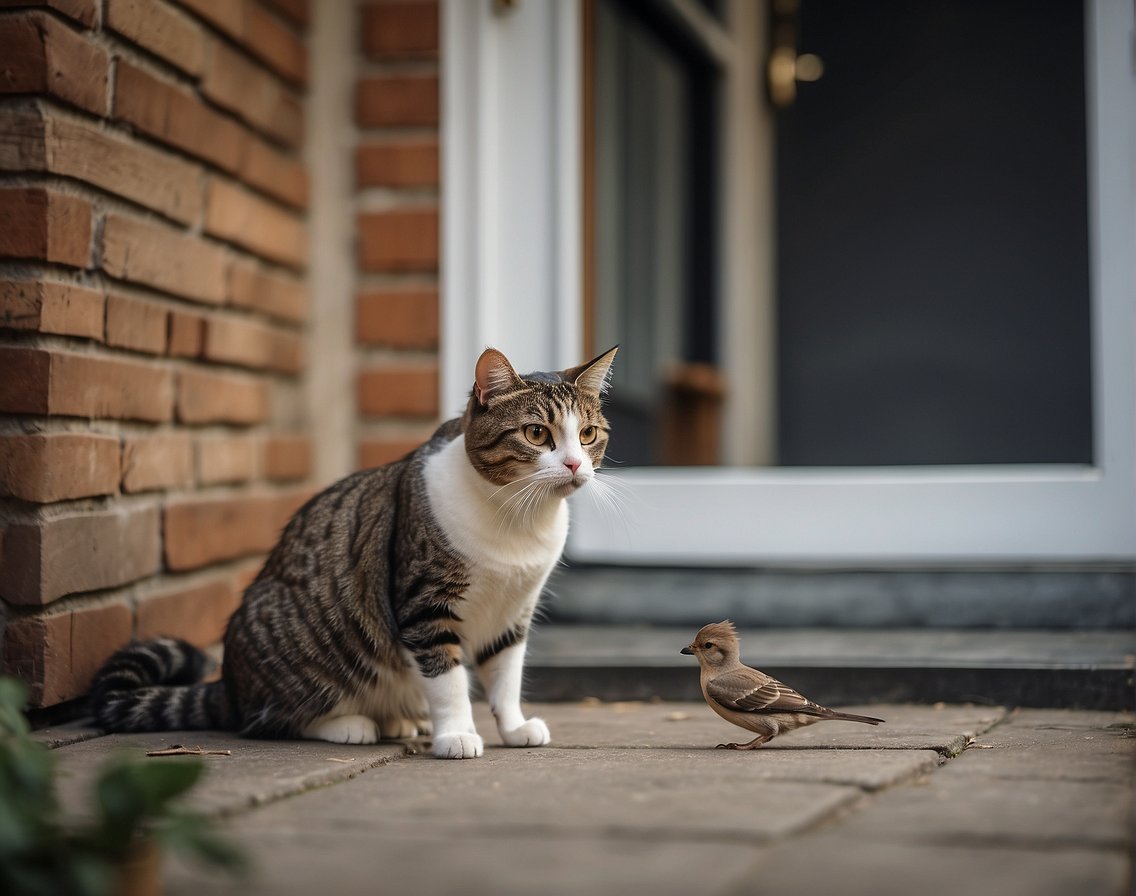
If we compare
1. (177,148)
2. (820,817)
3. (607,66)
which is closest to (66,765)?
(820,817)

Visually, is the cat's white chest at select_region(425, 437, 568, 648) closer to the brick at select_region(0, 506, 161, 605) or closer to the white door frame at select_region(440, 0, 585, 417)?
the brick at select_region(0, 506, 161, 605)

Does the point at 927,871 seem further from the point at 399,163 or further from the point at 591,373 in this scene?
the point at 399,163

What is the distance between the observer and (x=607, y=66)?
13.6ft

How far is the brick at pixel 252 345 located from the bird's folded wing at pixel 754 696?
4.95ft

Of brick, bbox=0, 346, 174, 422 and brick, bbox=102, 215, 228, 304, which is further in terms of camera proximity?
brick, bbox=102, 215, 228, 304

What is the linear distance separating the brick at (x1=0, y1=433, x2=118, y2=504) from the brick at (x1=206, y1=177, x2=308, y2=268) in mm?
739

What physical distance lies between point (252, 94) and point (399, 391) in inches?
32.9

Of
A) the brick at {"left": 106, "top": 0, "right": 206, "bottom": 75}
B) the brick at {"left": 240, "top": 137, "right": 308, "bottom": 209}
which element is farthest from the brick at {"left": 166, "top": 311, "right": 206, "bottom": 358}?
the brick at {"left": 106, "top": 0, "right": 206, "bottom": 75}

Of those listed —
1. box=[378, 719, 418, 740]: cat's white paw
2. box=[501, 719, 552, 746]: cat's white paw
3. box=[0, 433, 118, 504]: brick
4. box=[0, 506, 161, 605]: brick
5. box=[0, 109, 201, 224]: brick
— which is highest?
box=[0, 109, 201, 224]: brick

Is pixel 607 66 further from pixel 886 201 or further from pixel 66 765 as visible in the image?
pixel 66 765

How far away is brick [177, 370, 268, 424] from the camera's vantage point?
2.84 metres

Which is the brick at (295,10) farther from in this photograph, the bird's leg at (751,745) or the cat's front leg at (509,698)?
the bird's leg at (751,745)

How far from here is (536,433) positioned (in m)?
2.24

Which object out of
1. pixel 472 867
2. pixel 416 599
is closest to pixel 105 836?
pixel 472 867
